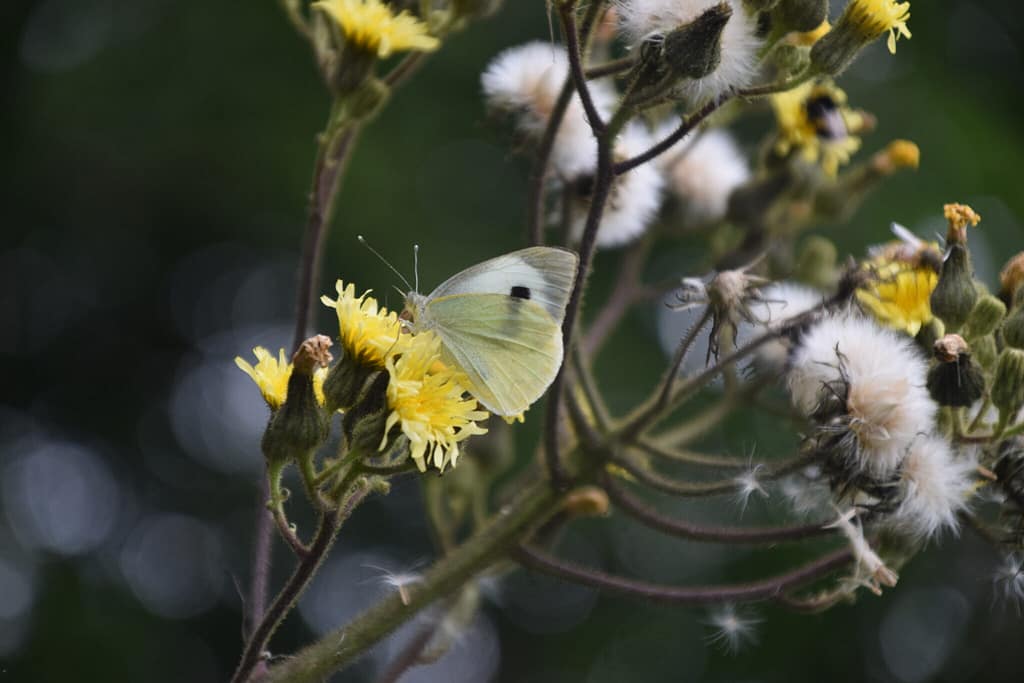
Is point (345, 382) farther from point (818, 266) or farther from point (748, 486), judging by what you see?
point (818, 266)

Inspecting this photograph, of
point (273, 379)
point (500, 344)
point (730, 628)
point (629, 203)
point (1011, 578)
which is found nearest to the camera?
point (273, 379)

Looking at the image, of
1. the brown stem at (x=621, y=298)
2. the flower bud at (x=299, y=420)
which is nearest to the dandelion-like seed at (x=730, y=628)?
the brown stem at (x=621, y=298)

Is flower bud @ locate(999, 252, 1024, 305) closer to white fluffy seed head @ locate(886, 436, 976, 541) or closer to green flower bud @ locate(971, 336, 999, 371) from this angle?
green flower bud @ locate(971, 336, 999, 371)

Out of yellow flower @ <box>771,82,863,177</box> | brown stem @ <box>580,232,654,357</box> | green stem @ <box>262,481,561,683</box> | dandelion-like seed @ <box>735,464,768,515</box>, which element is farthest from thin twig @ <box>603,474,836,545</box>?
yellow flower @ <box>771,82,863,177</box>

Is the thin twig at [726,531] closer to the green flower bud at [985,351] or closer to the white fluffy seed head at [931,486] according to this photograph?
the white fluffy seed head at [931,486]

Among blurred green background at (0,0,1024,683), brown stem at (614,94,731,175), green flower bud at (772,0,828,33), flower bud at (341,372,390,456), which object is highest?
green flower bud at (772,0,828,33)

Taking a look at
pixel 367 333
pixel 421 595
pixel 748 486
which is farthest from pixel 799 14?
pixel 421 595
